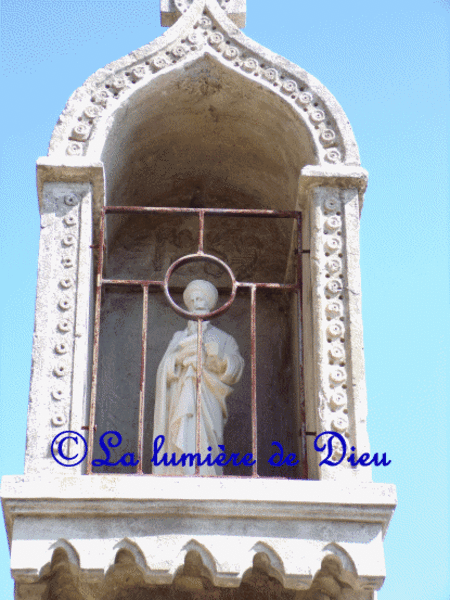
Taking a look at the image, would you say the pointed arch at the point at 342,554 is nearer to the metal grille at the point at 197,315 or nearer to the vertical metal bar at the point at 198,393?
the metal grille at the point at 197,315

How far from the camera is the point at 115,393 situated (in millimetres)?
8555

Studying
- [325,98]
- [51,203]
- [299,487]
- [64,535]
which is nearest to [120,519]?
[64,535]

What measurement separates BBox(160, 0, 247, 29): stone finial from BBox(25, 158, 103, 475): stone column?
149 centimetres

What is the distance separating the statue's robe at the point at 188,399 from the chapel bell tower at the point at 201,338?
0.02 metres

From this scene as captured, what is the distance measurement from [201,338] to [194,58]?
1766 millimetres

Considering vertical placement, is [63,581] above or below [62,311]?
below

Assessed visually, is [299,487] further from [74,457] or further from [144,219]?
[144,219]

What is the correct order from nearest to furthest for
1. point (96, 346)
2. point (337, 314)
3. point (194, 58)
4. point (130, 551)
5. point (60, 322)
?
1. point (130, 551)
2. point (60, 322)
3. point (337, 314)
4. point (96, 346)
5. point (194, 58)

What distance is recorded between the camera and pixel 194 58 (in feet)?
27.1

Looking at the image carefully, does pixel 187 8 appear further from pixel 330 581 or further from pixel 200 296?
pixel 330 581

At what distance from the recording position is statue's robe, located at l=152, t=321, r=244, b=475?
25.0 ft

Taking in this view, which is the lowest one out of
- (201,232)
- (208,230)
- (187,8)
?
(201,232)

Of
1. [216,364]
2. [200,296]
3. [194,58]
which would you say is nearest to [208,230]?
[200,296]

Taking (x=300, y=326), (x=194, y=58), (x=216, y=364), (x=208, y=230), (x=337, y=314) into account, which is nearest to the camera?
(x=337, y=314)
